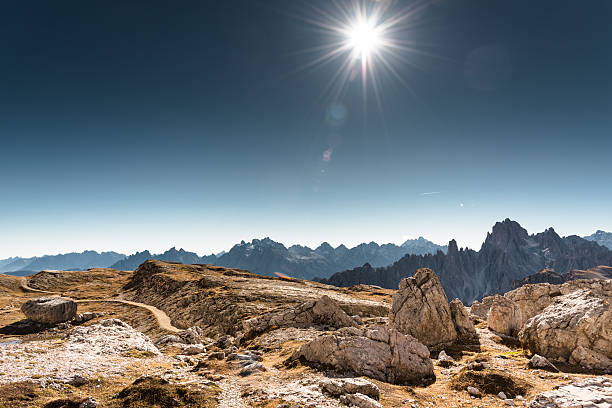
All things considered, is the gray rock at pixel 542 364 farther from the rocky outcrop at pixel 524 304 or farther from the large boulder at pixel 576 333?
the rocky outcrop at pixel 524 304

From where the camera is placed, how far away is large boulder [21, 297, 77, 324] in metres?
53.3

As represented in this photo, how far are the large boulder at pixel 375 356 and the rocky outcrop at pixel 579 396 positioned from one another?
31.8 ft

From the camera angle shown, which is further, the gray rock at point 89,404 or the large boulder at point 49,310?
the large boulder at point 49,310

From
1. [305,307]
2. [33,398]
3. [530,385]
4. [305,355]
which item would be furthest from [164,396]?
[305,307]

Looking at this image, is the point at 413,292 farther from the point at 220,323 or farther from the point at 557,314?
the point at 220,323

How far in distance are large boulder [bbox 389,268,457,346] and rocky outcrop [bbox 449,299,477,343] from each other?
4.96ft

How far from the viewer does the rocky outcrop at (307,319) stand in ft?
155

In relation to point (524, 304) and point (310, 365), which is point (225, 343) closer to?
point (310, 365)

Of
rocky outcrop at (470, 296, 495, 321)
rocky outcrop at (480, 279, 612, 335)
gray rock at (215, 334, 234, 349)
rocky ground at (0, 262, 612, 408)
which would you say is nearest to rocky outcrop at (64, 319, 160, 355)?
rocky ground at (0, 262, 612, 408)

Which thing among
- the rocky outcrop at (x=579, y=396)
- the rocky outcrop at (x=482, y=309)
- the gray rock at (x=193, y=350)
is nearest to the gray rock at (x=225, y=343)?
the gray rock at (x=193, y=350)

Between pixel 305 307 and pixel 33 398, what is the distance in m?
37.4

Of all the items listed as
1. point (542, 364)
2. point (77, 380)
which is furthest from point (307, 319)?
point (77, 380)

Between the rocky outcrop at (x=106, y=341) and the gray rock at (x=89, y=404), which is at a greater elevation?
the gray rock at (x=89, y=404)

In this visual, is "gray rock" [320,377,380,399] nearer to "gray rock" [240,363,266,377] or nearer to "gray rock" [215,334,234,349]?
"gray rock" [240,363,266,377]
